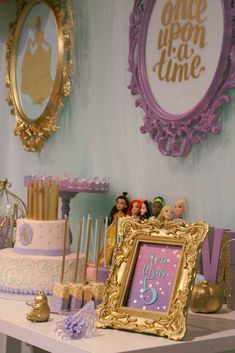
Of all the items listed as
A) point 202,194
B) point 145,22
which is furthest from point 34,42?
point 202,194

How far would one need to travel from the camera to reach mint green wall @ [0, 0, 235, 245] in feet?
5.96

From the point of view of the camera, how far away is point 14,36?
266cm

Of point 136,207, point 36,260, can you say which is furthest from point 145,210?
point 36,260

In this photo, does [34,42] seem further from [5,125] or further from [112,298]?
[112,298]

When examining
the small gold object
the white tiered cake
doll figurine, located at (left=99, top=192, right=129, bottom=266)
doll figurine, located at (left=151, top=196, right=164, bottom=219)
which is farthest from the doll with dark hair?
the small gold object

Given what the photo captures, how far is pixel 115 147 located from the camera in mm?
2182

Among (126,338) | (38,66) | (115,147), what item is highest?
(38,66)

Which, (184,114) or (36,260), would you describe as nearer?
(36,260)

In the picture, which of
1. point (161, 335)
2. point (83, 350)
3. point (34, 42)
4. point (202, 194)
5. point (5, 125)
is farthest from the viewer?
point (5, 125)

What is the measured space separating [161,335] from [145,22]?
40.2 inches

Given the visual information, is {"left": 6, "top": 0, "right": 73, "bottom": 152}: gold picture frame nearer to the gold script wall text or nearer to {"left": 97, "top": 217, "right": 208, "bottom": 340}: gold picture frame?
the gold script wall text

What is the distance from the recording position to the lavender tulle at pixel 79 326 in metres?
1.31

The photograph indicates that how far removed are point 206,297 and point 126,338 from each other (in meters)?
0.29

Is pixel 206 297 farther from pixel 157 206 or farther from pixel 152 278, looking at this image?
pixel 157 206
